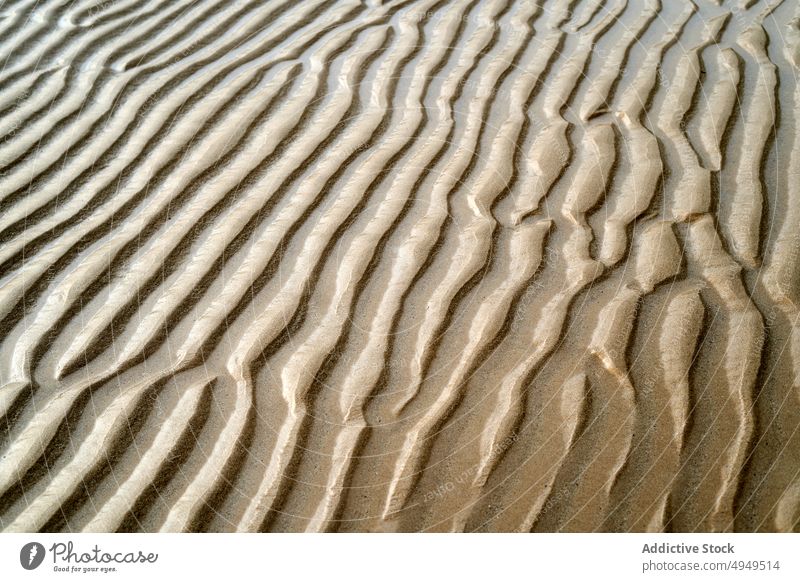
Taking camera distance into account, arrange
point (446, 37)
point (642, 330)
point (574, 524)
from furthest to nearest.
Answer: point (446, 37) → point (642, 330) → point (574, 524)

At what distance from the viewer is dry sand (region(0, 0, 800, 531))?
199cm

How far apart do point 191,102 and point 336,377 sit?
176 centimetres

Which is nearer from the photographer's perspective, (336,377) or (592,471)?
(592,471)

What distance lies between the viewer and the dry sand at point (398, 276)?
6.53ft

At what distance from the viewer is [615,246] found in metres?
2.60

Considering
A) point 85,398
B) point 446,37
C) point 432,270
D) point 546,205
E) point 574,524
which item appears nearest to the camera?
point 574,524

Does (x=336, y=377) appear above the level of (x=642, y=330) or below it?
above
